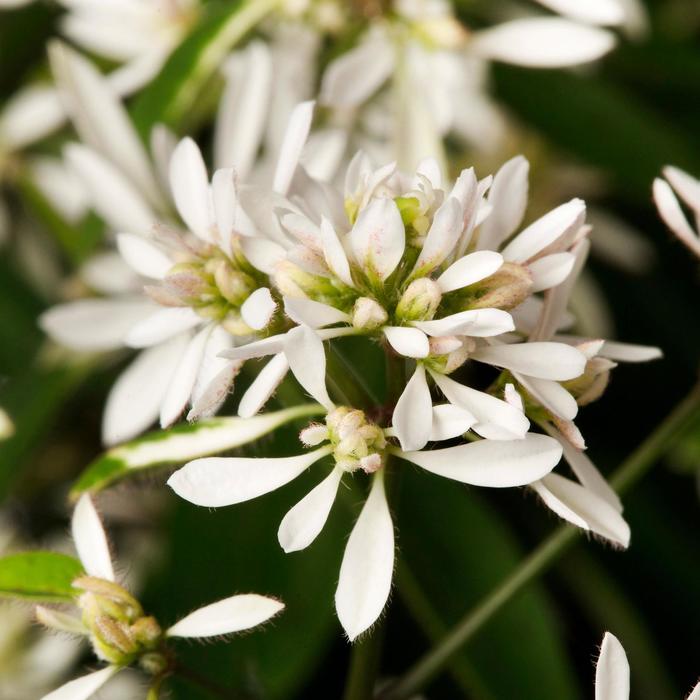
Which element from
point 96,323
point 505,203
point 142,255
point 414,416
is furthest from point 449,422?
point 96,323

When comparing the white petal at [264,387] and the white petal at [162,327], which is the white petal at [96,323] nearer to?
the white petal at [162,327]

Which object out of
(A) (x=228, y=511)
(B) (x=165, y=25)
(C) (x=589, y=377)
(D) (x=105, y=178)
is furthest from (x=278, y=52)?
(C) (x=589, y=377)

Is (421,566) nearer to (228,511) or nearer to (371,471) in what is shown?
(228,511)

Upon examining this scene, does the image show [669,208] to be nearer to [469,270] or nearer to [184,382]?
[469,270]

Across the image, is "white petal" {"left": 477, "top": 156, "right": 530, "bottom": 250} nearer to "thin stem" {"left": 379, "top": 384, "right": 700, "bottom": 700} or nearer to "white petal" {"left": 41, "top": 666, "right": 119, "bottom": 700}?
"thin stem" {"left": 379, "top": 384, "right": 700, "bottom": 700}

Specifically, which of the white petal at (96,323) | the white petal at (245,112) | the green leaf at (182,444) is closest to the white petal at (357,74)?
the white petal at (245,112)

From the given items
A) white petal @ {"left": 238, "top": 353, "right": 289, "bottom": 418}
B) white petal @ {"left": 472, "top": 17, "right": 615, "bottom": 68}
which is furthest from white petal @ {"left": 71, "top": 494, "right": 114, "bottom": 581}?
white petal @ {"left": 472, "top": 17, "right": 615, "bottom": 68}
